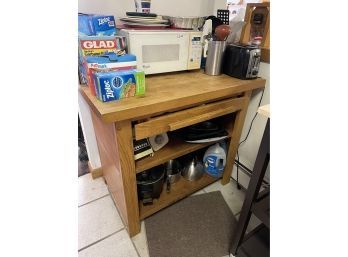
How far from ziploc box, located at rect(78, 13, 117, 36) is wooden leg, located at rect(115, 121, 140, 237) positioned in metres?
0.46

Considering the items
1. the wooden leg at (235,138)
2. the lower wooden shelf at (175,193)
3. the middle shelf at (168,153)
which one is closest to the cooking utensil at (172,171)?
the lower wooden shelf at (175,193)

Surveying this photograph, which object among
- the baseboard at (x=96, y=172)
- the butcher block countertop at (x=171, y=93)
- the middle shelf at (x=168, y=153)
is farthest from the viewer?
the baseboard at (x=96, y=172)

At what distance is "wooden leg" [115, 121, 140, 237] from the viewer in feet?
2.43

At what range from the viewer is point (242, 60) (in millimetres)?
982

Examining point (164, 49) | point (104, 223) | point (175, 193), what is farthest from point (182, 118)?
point (104, 223)

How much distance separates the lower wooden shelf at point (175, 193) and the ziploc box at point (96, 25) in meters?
0.87

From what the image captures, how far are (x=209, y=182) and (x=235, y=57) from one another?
78 cm

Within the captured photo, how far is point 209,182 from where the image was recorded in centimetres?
133

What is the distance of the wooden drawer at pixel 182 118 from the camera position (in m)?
0.77

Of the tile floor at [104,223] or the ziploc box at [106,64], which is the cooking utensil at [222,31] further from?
the tile floor at [104,223]

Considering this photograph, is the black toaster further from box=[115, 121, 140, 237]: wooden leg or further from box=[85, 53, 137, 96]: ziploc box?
box=[115, 121, 140, 237]: wooden leg

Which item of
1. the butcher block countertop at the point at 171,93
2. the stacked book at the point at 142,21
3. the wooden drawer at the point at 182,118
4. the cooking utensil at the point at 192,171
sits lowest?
the cooking utensil at the point at 192,171
